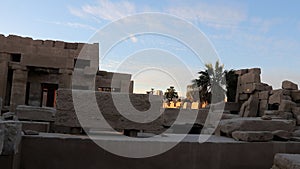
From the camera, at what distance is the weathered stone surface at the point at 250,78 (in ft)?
64.2

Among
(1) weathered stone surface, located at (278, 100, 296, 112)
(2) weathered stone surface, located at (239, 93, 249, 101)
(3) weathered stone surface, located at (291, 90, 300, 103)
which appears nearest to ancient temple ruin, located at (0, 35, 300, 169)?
(1) weathered stone surface, located at (278, 100, 296, 112)

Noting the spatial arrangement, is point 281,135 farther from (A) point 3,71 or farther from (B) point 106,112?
(A) point 3,71

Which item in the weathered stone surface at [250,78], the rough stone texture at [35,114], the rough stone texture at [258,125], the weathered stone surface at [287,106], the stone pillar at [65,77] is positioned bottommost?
the rough stone texture at [35,114]

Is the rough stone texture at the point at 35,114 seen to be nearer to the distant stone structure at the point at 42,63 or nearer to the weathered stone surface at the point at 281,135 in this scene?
the weathered stone surface at the point at 281,135

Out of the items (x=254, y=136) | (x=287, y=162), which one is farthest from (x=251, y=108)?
(x=287, y=162)

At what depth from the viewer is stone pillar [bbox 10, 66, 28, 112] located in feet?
61.7

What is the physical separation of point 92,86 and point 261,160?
14.5 m

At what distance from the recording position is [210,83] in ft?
92.0

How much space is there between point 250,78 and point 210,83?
26.4ft

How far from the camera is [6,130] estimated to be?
144 inches

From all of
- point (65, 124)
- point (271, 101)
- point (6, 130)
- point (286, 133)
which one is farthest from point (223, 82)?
point (6, 130)

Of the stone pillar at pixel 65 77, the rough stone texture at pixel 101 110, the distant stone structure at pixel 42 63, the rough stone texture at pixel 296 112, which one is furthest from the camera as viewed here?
the stone pillar at pixel 65 77

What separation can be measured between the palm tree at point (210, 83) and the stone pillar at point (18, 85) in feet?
45.3

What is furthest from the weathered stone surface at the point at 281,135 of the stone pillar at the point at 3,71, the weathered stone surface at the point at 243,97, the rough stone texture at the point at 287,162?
the stone pillar at the point at 3,71
